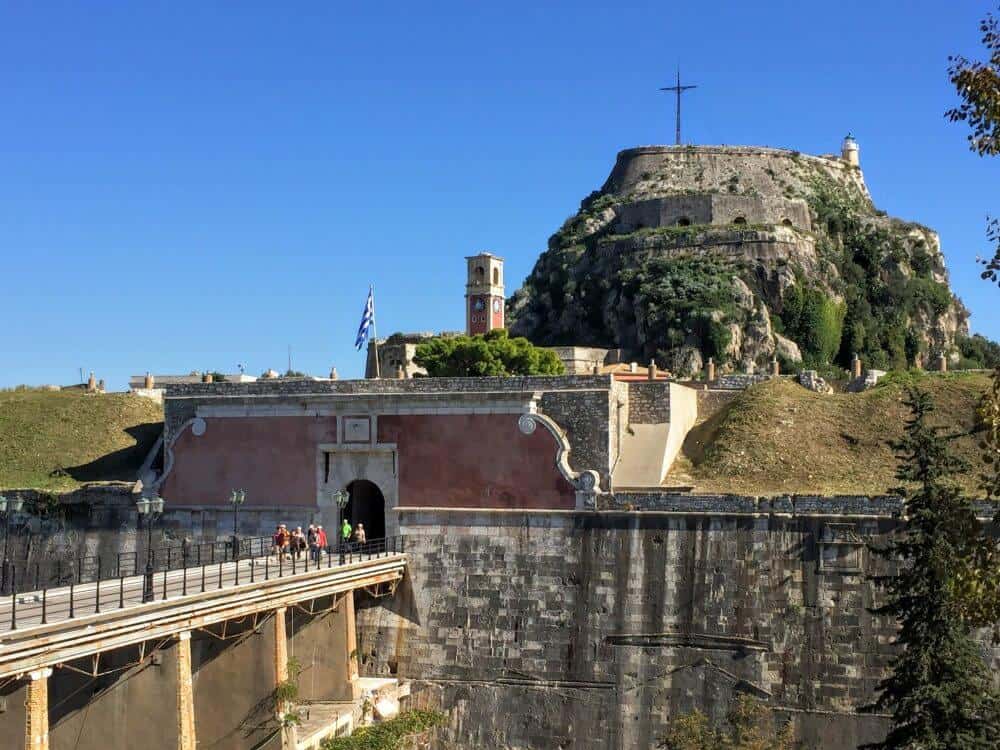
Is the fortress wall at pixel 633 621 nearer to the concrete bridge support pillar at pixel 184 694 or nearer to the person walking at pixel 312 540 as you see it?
the person walking at pixel 312 540

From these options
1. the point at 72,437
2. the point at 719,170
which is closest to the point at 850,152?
the point at 719,170

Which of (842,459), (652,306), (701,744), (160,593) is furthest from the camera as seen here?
(652,306)

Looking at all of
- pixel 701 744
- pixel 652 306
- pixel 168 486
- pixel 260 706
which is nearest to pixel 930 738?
pixel 701 744

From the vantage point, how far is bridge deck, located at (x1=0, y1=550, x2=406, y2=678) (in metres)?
19.6

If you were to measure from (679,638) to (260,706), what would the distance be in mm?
8907

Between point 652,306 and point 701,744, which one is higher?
point 652,306

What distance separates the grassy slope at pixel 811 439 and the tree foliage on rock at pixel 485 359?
15.0 metres

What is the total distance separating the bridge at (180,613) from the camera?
1958cm

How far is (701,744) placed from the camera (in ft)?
84.4

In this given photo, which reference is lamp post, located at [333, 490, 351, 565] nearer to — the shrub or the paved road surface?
the paved road surface

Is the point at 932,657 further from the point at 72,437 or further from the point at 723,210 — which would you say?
the point at 723,210

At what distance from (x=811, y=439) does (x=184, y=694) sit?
1765cm

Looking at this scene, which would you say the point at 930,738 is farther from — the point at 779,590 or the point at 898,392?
the point at 898,392

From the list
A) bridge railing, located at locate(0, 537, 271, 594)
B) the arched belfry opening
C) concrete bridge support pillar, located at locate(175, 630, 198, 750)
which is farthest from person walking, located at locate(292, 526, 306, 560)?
concrete bridge support pillar, located at locate(175, 630, 198, 750)
